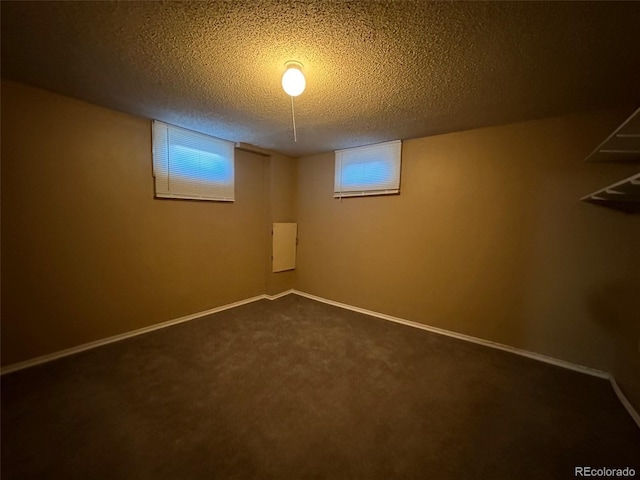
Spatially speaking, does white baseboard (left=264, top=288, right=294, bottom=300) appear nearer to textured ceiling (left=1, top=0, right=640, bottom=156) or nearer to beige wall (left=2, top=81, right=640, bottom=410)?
beige wall (left=2, top=81, right=640, bottom=410)

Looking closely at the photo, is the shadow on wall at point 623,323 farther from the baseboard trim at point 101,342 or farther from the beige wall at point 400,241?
the baseboard trim at point 101,342

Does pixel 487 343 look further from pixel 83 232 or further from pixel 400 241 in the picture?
pixel 83 232

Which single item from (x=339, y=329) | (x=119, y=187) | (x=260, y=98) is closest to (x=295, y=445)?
(x=339, y=329)

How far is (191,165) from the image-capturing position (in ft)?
9.93

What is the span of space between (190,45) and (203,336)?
2565 millimetres

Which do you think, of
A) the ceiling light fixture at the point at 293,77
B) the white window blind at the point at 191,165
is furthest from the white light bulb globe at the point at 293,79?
the white window blind at the point at 191,165

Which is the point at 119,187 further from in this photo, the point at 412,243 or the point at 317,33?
the point at 412,243

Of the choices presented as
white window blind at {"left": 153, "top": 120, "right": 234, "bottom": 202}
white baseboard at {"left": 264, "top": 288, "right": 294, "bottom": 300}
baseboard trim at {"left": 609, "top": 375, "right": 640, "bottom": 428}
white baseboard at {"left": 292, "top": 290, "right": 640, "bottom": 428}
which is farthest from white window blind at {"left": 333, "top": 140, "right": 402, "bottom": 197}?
baseboard trim at {"left": 609, "top": 375, "right": 640, "bottom": 428}

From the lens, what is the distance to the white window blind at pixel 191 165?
2754 millimetres

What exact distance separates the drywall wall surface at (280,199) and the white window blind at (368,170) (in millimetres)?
877

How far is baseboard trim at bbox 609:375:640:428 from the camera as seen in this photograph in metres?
1.68

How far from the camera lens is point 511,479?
126 cm

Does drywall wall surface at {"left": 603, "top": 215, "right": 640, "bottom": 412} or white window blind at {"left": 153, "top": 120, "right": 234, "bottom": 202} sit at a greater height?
white window blind at {"left": 153, "top": 120, "right": 234, "bottom": 202}

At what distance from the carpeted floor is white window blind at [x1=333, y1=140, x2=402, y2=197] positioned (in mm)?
2018
